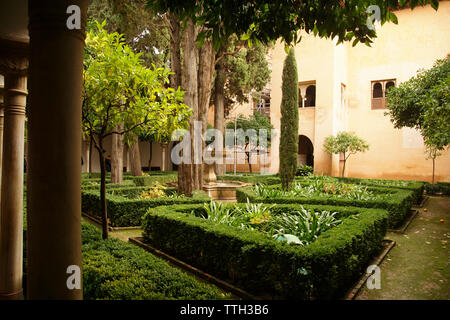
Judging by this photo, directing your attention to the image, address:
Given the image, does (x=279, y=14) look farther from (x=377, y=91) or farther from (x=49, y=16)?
(x=377, y=91)

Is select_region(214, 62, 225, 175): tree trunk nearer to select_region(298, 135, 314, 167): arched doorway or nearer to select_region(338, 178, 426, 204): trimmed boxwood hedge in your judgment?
select_region(338, 178, 426, 204): trimmed boxwood hedge

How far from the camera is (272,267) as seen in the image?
3.68 m

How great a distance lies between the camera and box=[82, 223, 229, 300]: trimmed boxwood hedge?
2.66 meters

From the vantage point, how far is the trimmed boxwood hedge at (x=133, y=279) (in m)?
2.66

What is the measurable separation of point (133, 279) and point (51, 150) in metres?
1.82

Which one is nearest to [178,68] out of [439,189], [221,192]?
[221,192]

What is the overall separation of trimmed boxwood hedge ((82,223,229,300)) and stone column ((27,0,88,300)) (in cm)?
109

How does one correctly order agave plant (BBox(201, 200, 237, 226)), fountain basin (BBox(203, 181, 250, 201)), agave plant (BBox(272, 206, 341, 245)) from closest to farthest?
agave plant (BBox(272, 206, 341, 245)), agave plant (BBox(201, 200, 237, 226)), fountain basin (BBox(203, 181, 250, 201))

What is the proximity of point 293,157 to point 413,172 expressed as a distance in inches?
474

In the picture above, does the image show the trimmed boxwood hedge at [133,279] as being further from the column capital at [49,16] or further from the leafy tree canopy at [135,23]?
the leafy tree canopy at [135,23]

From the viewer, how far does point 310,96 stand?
23047mm

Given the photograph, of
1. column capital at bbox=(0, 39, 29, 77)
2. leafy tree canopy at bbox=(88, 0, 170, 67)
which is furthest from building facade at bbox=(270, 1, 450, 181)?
column capital at bbox=(0, 39, 29, 77)
